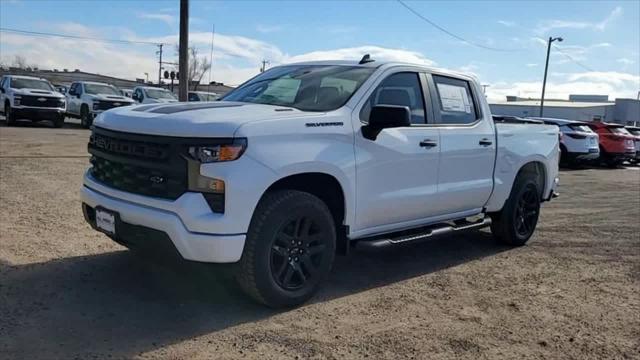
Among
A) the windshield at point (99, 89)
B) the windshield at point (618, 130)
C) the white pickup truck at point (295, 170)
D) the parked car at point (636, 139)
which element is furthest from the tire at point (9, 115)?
the parked car at point (636, 139)

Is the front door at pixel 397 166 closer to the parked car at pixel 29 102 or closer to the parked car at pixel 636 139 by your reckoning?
the parked car at pixel 636 139

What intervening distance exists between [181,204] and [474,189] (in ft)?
10.8

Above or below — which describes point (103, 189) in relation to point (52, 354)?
above

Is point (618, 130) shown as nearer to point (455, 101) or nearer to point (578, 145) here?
point (578, 145)

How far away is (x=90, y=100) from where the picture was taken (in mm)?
23031

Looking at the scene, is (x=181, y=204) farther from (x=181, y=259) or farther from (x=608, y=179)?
(x=608, y=179)

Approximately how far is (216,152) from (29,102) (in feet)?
67.3

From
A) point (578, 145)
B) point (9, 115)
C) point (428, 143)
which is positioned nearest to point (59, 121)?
point (9, 115)

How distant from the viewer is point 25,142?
15.2 m

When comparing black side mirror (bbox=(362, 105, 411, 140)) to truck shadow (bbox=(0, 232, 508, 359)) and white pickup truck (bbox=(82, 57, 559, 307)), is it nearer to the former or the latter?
white pickup truck (bbox=(82, 57, 559, 307))

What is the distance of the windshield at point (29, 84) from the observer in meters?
22.5

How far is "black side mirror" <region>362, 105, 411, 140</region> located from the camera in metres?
4.79

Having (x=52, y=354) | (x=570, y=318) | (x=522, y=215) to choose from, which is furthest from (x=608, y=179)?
(x=52, y=354)

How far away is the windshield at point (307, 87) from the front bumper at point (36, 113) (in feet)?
61.1
